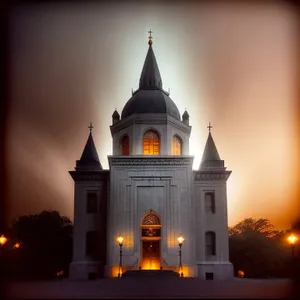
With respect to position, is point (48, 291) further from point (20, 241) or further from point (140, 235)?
point (20, 241)

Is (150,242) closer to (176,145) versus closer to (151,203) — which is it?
(151,203)

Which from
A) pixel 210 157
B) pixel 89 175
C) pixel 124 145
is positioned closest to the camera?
pixel 89 175

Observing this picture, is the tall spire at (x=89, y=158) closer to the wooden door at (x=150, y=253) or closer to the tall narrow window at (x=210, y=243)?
the wooden door at (x=150, y=253)

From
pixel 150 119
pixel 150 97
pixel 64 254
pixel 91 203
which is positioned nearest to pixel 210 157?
pixel 150 119

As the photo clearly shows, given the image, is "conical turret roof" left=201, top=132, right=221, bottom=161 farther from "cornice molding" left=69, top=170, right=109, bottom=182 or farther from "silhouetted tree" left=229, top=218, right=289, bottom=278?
"silhouetted tree" left=229, top=218, right=289, bottom=278

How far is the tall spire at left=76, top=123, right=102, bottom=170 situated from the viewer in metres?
45.1

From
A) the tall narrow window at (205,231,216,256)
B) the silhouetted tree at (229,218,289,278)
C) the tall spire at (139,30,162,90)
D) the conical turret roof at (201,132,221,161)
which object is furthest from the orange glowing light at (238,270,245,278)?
the tall spire at (139,30,162,90)

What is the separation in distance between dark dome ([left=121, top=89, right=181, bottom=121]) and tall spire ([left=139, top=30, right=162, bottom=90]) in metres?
0.72

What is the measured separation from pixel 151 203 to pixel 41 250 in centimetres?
1830

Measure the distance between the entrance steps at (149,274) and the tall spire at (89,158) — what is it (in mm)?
10348

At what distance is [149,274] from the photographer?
122 feet

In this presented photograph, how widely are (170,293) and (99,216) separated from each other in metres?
19.9

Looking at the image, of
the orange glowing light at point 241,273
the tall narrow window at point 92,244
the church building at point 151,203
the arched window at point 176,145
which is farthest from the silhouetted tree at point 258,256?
the tall narrow window at point 92,244

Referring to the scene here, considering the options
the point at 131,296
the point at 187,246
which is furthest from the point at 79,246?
the point at 131,296
